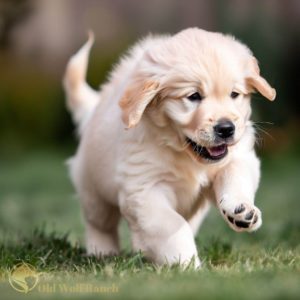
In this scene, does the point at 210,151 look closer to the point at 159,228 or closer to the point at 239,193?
the point at 239,193

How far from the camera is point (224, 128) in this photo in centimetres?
407

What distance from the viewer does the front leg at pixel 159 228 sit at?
4152 mm

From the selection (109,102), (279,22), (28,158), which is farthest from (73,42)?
(109,102)

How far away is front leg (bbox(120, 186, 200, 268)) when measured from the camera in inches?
163

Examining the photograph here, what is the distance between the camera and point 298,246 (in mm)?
5219

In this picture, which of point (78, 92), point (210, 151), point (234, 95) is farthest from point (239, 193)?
point (78, 92)

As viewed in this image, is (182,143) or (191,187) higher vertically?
(182,143)

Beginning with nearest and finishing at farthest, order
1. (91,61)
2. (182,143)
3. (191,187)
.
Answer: (182,143) → (191,187) → (91,61)

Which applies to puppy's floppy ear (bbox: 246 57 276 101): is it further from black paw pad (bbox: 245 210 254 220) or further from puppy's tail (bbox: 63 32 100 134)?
puppy's tail (bbox: 63 32 100 134)

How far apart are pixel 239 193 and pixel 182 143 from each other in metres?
0.37

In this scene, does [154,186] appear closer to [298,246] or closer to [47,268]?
[47,268]

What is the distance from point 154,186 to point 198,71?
0.64 m

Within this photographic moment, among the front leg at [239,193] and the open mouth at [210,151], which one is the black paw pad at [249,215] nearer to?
Result: the front leg at [239,193]

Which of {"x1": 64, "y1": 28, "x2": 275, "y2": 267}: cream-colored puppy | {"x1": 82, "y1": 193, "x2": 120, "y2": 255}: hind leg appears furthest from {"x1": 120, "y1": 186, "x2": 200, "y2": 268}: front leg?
{"x1": 82, "y1": 193, "x2": 120, "y2": 255}: hind leg
